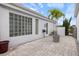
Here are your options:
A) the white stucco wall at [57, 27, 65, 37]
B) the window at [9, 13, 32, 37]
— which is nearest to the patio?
the window at [9, 13, 32, 37]

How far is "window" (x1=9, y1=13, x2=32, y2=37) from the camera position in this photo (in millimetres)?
8632

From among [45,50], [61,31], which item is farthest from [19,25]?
[61,31]

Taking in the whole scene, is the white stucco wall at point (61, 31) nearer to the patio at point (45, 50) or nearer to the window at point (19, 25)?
the window at point (19, 25)

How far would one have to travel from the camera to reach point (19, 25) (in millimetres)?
9633

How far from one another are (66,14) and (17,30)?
14.4 ft

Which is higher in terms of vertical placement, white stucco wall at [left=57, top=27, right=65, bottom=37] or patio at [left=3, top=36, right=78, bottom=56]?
white stucco wall at [left=57, top=27, right=65, bottom=37]

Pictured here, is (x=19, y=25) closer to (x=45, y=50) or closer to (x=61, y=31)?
(x=45, y=50)

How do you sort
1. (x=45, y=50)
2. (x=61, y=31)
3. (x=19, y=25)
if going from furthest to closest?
(x=61, y=31), (x=19, y=25), (x=45, y=50)

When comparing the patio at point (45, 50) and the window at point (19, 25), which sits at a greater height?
the window at point (19, 25)

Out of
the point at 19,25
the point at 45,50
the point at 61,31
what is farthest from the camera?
the point at 61,31

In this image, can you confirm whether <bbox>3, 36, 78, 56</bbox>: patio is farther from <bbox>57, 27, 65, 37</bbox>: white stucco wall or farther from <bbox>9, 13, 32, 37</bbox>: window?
<bbox>57, 27, 65, 37</bbox>: white stucco wall

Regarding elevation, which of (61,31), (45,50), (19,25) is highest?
(19,25)

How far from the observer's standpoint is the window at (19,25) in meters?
8.63

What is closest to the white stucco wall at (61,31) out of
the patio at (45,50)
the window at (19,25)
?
the window at (19,25)
